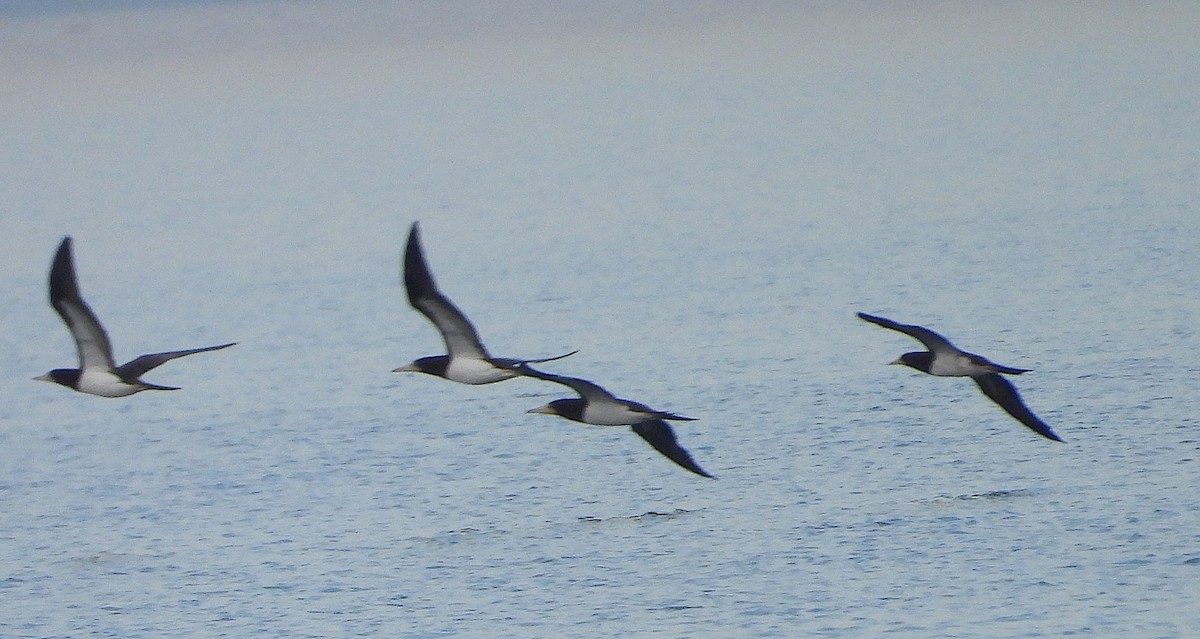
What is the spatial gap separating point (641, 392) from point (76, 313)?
79.3 ft

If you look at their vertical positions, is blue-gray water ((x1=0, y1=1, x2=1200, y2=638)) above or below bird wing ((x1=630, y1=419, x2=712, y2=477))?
below

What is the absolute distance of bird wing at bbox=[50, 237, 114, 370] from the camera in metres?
21.8

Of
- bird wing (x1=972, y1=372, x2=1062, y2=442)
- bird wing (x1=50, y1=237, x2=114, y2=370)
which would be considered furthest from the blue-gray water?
bird wing (x1=50, y1=237, x2=114, y2=370)

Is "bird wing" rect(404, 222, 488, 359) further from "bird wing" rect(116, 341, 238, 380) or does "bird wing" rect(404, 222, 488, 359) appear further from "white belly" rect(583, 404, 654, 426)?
"bird wing" rect(116, 341, 238, 380)

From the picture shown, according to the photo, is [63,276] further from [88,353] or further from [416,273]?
[416,273]

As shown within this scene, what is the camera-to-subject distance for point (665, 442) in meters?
22.9

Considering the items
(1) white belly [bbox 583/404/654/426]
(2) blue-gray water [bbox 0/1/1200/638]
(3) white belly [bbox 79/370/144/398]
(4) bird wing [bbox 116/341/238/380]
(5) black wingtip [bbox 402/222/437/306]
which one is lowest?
(2) blue-gray water [bbox 0/1/1200/638]

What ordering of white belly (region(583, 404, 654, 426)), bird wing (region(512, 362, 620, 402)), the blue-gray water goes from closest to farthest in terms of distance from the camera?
1. bird wing (region(512, 362, 620, 402))
2. white belly (region(583, 404, 654, 426))
3. the blue-gray water

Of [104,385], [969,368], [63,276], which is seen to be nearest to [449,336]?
[104,385]

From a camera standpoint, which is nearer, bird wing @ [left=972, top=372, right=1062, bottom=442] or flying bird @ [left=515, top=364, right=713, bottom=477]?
bird wing @ [left=972, top=372, right=1062, bottom=442]

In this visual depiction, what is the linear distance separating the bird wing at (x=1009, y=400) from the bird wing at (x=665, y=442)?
11.4ft

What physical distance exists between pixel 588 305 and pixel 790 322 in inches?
323

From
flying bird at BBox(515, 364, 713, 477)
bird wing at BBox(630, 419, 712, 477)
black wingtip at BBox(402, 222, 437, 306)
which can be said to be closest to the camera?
black wingtip at BBox(402, 222, 437, 306)

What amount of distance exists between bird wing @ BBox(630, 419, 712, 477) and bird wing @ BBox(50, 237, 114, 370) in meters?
6.23
